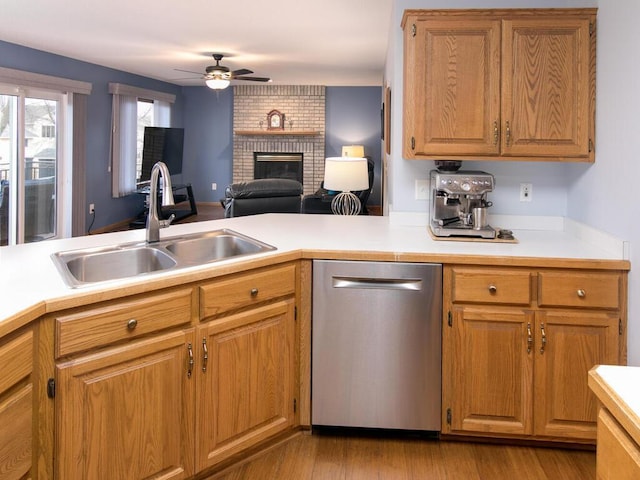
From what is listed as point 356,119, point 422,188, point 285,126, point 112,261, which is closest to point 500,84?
point 422,188

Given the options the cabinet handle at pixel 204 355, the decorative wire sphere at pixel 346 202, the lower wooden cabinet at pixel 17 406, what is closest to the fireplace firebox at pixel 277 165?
the decorative wire sphere at pixel 346 202

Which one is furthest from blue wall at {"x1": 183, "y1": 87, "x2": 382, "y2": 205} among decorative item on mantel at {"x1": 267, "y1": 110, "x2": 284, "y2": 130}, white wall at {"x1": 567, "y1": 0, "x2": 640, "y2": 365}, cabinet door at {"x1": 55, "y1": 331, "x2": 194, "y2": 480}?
cabinet door at {"x1": 55, "y1": 331, "x2": 194, "y2": 480}

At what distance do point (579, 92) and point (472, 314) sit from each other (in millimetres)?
1152

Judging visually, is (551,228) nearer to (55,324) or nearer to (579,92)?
(579,92)

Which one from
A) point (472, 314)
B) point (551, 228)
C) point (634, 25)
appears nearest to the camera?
point (634, 25)

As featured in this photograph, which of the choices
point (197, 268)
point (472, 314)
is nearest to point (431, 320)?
point (472, 314)

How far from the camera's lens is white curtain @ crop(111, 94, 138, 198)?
880 centimetres

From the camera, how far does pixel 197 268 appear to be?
6.82 ft

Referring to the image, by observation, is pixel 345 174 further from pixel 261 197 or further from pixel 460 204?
pixel 261 197

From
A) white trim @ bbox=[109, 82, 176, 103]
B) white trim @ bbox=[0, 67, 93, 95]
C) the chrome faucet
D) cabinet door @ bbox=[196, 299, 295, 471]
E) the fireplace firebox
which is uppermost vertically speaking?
white trim @ bbox=[109, 82, 176, 103]

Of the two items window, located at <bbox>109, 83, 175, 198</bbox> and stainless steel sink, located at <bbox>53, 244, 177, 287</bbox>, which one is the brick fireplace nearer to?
window, located at <bbox>109, 83, 175, 198</bbox>

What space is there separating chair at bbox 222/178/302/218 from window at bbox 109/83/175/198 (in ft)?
11.5

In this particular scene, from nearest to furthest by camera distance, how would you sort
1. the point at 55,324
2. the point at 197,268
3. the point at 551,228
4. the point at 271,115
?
the point at 55,324 < the point at 197,268 < the point at 551,228 < the point at 271,115

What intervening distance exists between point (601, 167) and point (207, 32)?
4415 millimetres
